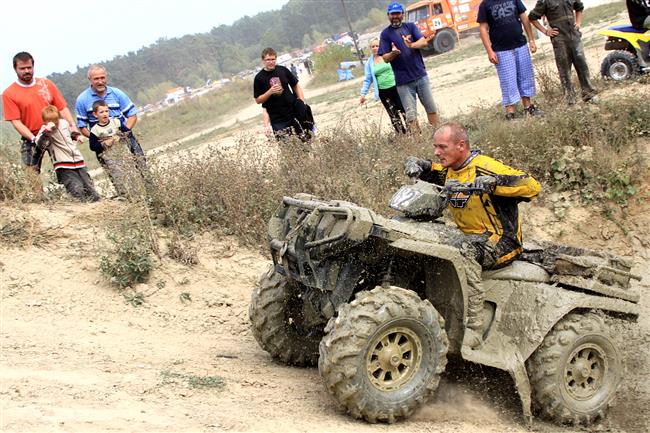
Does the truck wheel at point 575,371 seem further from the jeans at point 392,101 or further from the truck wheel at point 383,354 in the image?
the jeans at point 392,101

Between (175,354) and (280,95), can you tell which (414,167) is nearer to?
(175,354)

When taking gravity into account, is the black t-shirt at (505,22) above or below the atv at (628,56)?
above

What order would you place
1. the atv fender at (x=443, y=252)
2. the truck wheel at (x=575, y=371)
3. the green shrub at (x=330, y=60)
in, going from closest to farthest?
the atv fender at (x=443, y=252) < the truck wheel at (x=575, y=371) < the green shrub at (x=330, y=60)

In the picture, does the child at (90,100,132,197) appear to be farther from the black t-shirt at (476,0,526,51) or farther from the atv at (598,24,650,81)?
the atv at (598,24,650,81)

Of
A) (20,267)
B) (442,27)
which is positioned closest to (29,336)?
(20,267)

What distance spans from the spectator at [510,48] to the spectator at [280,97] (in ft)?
9.25

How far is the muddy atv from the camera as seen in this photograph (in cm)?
450

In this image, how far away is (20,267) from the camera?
7023 millimetres

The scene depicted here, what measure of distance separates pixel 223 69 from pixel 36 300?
11398cm

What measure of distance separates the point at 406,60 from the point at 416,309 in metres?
6.18

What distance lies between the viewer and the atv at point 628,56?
38.1 ft

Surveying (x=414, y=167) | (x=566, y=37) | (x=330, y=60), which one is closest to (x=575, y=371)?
(x=414, y=167)

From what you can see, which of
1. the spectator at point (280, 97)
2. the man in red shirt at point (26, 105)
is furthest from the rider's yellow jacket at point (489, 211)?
the man in red shirt at point (26, 105)

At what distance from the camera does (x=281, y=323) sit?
553cm
